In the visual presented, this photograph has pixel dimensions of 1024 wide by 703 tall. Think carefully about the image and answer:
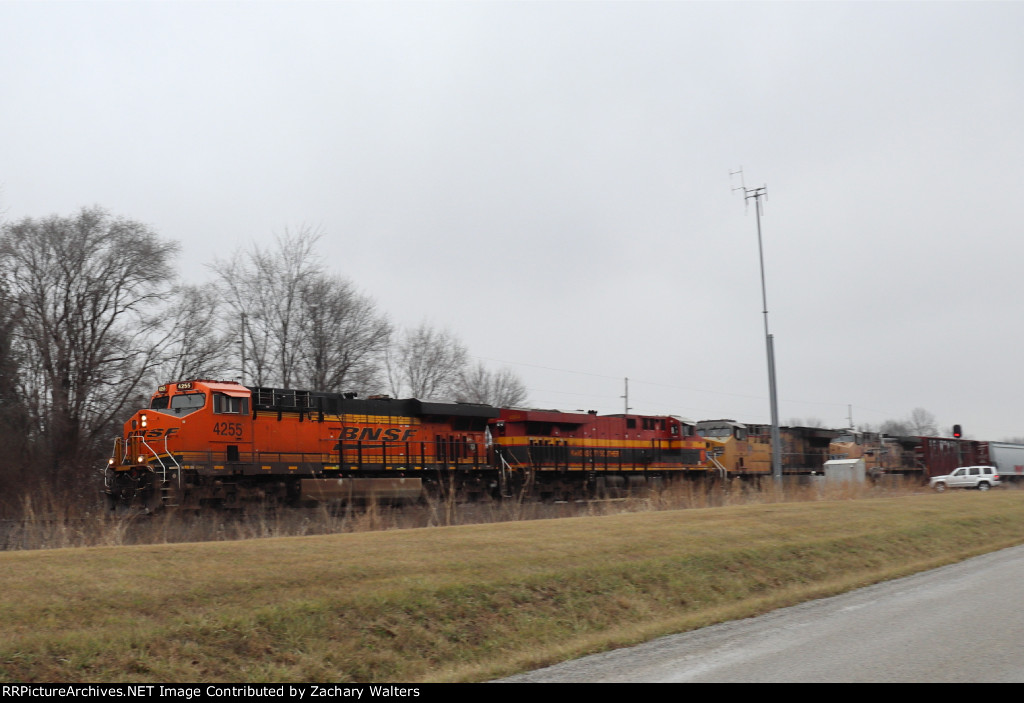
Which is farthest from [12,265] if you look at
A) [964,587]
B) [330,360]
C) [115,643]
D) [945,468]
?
[945,468]

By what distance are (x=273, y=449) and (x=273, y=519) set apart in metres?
3.11

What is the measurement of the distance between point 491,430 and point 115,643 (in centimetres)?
2532

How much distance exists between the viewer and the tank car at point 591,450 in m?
32.2

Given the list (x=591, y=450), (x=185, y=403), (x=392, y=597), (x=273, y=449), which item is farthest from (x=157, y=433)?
(x=591, y=450)

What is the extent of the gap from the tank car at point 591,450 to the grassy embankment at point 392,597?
1620 centimetres

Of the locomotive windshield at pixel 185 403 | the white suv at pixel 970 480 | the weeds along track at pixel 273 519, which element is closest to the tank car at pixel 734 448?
the weeds along track at pixel 273 519

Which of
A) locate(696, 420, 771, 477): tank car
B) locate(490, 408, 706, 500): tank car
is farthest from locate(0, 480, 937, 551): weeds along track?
locate(696, 420, 771, 477): tank car

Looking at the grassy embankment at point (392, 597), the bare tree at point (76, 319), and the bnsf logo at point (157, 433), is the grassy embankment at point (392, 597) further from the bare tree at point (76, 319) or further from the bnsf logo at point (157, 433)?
the bare tree at point (76, 319)

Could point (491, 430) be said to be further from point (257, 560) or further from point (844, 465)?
point (257, 560)

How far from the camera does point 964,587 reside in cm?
1213

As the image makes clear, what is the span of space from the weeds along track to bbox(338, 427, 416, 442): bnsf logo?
242cm

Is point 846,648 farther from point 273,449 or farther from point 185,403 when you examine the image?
point 185,403

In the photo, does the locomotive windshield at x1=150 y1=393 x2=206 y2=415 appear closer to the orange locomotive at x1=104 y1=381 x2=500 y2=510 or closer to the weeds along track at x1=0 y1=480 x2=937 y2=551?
the orange locomotive at x1=104 y1=381 x2=500 y2=510

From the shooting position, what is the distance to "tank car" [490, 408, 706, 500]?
1270 inches
